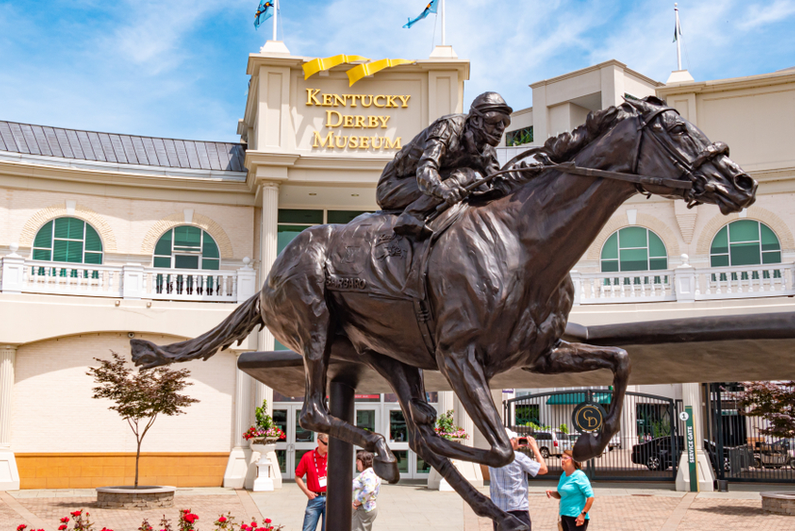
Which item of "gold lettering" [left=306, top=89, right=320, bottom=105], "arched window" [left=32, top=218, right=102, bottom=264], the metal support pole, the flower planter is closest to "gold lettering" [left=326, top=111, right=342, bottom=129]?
"gold lettering" [left=306, top=89, right=320, bottom=105]

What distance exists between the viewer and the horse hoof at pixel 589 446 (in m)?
3.23

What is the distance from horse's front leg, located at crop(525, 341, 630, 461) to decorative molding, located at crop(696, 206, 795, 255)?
21453 mm

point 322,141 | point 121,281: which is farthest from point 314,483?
point 322,141

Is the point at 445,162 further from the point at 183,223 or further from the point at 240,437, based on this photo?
the point at 183,223

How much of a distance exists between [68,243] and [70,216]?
83 cm

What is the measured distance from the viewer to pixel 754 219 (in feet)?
76.4

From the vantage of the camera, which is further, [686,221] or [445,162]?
[686,221]

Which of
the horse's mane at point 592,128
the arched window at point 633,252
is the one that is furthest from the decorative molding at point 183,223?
the horse's mane at point 592,128

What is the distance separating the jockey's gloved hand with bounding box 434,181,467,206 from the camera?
3.29m

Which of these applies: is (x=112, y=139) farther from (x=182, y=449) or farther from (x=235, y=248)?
(x=182, y=449)

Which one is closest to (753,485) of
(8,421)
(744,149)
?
(744,149)

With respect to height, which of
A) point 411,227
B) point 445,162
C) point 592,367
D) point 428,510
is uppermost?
point 445,162

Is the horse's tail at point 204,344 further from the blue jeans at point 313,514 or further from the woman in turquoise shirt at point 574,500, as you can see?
the woman in turquoise shirt at point 574,500

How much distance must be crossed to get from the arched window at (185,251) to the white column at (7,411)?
17.2 feet
